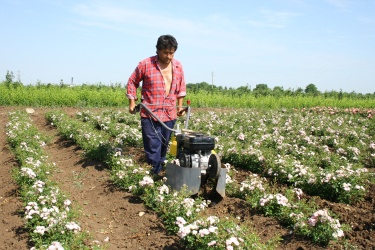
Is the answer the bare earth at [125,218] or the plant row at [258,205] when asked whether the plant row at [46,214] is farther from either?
the plant row at [258,205]

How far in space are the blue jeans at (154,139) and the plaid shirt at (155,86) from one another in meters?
0.12

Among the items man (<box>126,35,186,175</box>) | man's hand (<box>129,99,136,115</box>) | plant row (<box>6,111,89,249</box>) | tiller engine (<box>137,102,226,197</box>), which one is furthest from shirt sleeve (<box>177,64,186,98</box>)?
plant row (<box>6,111,89,249</box>)

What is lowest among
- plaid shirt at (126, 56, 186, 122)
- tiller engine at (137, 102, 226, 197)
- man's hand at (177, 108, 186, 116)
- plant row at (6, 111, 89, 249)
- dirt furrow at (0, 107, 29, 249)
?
dirt furrow at (0, 107, 29, 249)

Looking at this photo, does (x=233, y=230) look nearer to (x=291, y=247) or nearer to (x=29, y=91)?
(x=291, y=247)

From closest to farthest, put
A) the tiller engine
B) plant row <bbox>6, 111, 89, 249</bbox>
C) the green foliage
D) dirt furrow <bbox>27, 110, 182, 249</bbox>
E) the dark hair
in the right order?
plant row <bbox>6, 111, 89, 249</bbox>
dirt furrow <bbox>27, 110, 182, 249</bbox>
the tiller engine
the dark hair
the green foliage

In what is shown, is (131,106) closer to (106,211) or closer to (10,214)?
(106,211)

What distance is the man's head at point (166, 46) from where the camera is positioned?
5875 mm

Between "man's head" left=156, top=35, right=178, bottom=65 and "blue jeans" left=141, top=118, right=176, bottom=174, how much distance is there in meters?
1.01

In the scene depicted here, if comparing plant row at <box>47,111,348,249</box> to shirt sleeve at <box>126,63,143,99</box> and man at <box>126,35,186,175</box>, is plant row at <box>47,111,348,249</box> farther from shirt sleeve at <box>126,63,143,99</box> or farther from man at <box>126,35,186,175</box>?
shirt sleeve at <box>126,63,143,99</box>

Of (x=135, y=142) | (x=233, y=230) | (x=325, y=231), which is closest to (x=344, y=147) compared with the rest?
(x=135, y=142)

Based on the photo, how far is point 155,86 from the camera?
6.34 meters

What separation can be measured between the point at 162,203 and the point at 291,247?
1.64m

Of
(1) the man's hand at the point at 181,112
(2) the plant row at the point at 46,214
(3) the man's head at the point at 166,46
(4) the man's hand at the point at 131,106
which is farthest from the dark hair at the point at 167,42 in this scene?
(2) the plant row at the point at 46,214

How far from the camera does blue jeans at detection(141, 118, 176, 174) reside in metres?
6.38
